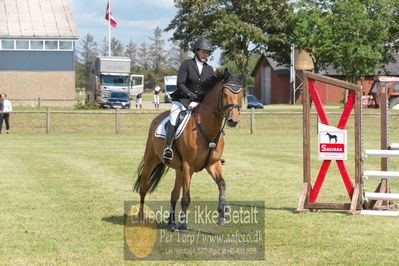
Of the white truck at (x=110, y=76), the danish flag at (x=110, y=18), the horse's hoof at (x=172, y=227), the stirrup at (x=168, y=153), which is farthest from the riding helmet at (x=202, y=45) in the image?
the danish flag at (x=110, y=18)

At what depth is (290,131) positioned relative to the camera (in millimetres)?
40000

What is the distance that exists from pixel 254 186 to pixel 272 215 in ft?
13.1

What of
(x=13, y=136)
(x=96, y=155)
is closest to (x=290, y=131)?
(x=13, y=136)

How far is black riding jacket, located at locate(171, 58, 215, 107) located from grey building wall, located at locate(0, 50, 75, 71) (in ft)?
181

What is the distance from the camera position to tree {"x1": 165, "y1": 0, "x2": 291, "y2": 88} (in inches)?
2299

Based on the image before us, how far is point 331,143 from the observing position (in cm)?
1198

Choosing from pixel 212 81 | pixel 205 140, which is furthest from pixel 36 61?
pixel 205 140

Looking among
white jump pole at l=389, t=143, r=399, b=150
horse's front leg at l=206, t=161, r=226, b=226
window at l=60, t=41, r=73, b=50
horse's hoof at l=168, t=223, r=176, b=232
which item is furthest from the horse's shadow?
window at l=60, t=41, r=73, b=50

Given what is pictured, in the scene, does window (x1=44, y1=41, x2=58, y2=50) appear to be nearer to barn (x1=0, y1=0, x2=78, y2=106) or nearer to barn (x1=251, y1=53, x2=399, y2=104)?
barn (x1=0, y1=0, x2=78, y2=106)

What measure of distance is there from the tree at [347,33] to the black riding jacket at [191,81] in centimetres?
4919

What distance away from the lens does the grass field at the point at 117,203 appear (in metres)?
8.88

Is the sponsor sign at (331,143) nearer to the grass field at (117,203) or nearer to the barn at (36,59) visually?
the grass field at (117,203)

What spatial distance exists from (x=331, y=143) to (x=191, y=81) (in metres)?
2.83

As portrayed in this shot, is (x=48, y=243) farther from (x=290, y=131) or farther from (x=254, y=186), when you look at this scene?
(x=290, y=131)
